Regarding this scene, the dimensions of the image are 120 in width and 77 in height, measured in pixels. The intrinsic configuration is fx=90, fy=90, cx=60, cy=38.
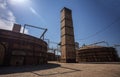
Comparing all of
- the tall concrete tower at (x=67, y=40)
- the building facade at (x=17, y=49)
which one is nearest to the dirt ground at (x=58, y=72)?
the building facade at (x=17, y=49)

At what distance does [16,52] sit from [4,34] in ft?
6.20

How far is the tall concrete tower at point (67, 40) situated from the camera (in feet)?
52.7

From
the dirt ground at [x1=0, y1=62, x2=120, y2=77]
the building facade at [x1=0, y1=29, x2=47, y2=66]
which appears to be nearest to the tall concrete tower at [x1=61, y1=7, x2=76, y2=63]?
the building facade at [x1=0, y1=29, x2=47, y2=66]

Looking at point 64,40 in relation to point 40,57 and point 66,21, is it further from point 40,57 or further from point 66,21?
point 40,57

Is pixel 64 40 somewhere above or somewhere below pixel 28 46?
above

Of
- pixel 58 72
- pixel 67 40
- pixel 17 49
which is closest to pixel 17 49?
pixel 17 49

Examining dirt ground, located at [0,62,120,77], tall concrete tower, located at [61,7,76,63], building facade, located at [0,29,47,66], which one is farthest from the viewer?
tall concrete tower, located at [61,7,76,63]

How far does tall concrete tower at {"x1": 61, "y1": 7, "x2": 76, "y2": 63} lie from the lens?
1606cm

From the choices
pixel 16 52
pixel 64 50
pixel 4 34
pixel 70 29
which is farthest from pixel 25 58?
pixel 70 29

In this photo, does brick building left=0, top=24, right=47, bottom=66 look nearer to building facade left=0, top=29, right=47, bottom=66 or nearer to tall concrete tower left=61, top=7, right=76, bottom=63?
building facade left=0, top=29, right=47, bottom=66

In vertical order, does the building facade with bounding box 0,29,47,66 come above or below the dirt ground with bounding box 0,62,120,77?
above

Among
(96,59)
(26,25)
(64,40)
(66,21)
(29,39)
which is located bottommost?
(96,59)

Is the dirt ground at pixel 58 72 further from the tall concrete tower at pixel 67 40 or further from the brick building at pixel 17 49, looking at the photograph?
the tall concrete tower at pixel 67 40

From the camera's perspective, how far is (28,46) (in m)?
9.23
